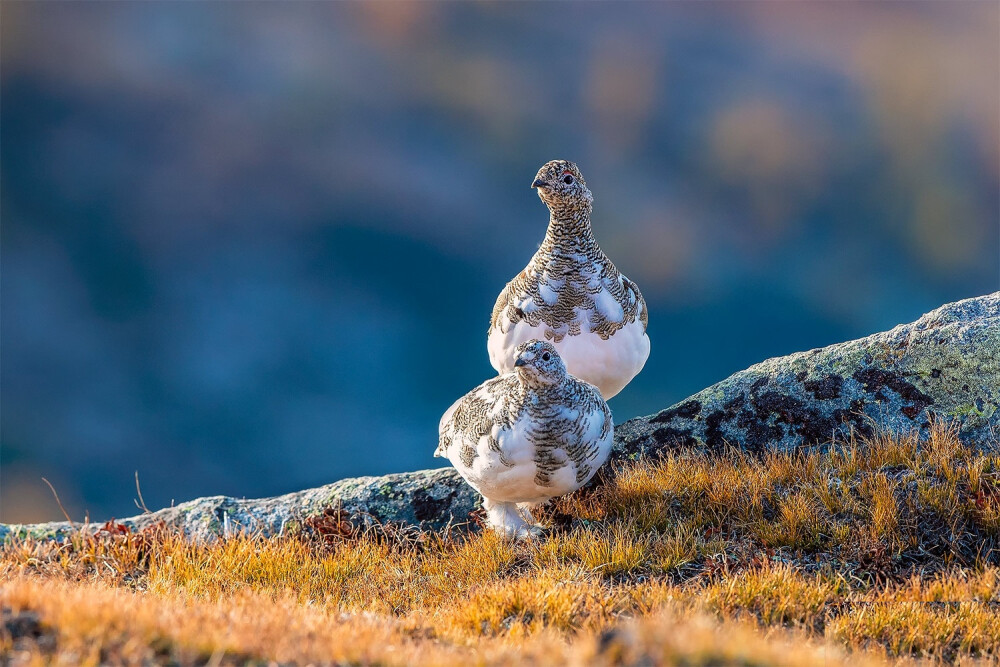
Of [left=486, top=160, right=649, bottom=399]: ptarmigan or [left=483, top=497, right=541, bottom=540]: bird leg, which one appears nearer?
[left=483, top=497, right=541, bottom=540]: bird leg

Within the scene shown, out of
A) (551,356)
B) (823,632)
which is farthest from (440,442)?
(823,632)

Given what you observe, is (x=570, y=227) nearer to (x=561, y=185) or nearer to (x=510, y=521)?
(x=561, y=185)

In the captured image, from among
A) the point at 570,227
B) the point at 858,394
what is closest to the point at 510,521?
the point at 570,227

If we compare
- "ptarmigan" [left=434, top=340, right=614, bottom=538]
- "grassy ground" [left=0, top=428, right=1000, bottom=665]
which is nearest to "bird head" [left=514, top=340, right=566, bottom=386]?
"ptarmigan" [left=434, top=340, right=614, bottom=538]

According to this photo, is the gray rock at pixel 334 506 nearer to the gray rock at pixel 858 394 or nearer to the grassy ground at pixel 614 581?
the grassy ground at pixel 614 581

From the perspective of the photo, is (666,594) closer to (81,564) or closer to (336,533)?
(336,533)

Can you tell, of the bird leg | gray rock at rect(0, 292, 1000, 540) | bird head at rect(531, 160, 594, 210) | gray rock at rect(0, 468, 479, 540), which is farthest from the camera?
gray rock at rect(0, 468, 479, 540)

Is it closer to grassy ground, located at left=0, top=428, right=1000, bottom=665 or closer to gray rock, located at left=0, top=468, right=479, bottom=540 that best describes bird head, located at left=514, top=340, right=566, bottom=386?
grassy ground, located at left=0, top=428, right=1000, bottom=665
